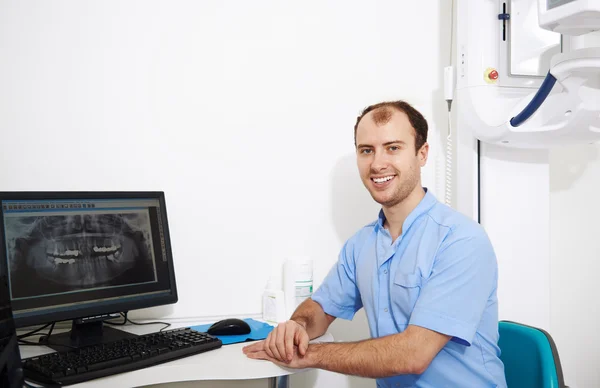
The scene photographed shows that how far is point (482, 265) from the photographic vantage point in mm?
1473

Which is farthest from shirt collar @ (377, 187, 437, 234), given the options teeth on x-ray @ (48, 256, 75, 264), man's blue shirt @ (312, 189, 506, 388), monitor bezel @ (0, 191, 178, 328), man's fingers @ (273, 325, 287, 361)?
teeth on x-ray @ (48, 256, 75, 264)

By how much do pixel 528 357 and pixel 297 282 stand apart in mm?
816

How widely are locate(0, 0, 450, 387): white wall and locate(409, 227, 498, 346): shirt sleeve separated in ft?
2.56

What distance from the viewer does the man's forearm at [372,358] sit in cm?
137

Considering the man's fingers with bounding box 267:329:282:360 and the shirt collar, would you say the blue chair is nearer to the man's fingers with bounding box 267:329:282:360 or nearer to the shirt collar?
the shirt collar

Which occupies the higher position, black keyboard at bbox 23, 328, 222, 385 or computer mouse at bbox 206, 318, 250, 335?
black keyboard at bbox 23, 328, 222, 385

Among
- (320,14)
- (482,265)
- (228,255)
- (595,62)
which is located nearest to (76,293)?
(228,255)

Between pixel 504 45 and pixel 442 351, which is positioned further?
pixel 504 45

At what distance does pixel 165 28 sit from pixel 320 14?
0.61m

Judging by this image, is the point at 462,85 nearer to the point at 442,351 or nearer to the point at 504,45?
the point at 504,45

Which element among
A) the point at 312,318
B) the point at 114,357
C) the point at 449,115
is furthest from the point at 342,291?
the point at 449,115

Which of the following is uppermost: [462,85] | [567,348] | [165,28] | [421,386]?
[165,28]

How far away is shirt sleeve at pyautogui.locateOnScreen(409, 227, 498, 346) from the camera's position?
4.61 feet

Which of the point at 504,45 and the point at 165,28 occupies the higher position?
the point at 165,28
